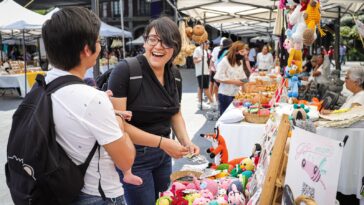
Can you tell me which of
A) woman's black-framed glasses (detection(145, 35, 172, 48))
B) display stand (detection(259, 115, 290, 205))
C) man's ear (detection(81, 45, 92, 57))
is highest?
woman's black-framed glasses (detection(145, 35, 172, 48))

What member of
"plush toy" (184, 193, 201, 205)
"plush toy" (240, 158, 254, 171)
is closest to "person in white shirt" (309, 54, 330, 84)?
"plush toy" (240, 158, 254, 171)

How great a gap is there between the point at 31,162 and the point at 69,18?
1.59 ft

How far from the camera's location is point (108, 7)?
45.6m

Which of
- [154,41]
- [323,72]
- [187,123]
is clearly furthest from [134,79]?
[323,72]

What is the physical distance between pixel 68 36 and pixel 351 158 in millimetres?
3006

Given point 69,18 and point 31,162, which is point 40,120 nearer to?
point 31,162

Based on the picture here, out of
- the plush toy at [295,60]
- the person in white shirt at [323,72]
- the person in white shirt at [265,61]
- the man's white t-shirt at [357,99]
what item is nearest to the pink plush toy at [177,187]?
the plush toy at [295,60]

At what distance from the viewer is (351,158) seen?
3498mm

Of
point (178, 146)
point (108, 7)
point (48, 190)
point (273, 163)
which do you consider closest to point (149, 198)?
point (178, 146)

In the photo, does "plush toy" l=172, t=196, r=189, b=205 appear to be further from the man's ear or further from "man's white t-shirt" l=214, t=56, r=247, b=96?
"man's white t-shirt" l=214, t=56, r=247, b=96

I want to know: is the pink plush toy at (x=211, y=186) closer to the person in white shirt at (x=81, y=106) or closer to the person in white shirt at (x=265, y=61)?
the person in white shirt at (x=81, y=106)

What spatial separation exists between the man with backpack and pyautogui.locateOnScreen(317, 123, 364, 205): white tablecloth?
102 inches

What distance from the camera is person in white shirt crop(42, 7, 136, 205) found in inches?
49.8

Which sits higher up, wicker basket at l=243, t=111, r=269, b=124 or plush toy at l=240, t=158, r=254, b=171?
wicker basket at l=243, t=111, r=269, b=124
